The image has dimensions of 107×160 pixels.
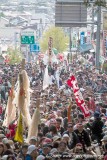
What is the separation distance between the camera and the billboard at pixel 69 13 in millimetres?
39594

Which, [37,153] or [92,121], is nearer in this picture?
[37,153]

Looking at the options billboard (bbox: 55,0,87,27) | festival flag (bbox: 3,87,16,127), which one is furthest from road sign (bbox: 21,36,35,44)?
festival flag (bbox: 3,87,16,127)

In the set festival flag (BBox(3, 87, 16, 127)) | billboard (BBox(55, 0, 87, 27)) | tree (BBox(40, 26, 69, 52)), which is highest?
billboard (BBox(55, 0, 87, 27))

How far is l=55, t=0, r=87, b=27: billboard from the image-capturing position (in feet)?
130

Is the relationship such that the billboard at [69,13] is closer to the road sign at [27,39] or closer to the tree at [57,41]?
the road sign at [27,39]

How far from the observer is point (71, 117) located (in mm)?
22219

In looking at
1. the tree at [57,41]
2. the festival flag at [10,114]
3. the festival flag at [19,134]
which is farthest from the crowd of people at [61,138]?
the tree at [57,41]

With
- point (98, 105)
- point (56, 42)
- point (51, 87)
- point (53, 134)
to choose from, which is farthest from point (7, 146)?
point (56, 42)

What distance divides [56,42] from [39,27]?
191 ft

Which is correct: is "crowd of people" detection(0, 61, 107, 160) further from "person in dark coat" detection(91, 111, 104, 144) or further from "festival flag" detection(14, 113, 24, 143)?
"festival flag" detection(14, 113, 24, 143)

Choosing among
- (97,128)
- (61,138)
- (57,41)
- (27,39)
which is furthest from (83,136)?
(57,41)

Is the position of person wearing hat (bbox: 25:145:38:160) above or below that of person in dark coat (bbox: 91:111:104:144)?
above

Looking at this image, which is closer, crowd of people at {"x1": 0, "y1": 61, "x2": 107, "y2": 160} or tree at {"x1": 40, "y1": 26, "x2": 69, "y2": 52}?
crowd of people at {"x1": 0, "y1": 61, "x2": 107, "y2": 160}

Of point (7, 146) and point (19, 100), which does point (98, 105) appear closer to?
point (19, 100)
